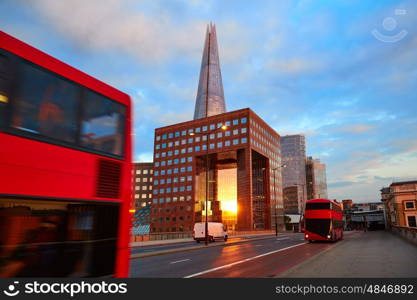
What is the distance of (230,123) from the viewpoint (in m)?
101

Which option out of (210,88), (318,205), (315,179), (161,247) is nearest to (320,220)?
(318,205)

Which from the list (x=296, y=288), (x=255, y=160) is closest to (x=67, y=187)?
(x=296, y=288)

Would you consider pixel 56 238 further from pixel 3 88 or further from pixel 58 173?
pixel 3 88

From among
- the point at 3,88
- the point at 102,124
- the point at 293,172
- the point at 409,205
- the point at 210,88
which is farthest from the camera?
the point at 293,172

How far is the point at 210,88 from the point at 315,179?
79.1 m

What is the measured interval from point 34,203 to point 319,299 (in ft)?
18.6

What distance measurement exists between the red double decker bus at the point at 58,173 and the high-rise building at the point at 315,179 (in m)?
170

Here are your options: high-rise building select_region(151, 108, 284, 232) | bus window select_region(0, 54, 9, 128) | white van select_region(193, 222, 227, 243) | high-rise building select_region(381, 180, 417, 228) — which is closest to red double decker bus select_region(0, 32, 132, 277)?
bus window select_region(0, 54, 9, 128)

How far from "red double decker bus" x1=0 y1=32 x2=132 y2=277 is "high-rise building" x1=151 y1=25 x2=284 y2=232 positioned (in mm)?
86354

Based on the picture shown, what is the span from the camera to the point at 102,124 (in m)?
6.66

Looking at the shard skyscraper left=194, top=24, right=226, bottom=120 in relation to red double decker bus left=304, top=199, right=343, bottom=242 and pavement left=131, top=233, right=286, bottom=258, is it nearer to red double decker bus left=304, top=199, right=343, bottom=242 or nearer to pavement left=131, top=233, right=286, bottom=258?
pavement left=131, top=233, right=286, bottom=258

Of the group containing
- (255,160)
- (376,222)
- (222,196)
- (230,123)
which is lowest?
(376,222)

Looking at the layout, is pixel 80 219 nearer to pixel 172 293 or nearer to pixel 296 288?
pixel 172 293

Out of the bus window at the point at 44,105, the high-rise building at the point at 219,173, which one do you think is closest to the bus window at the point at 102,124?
the bus window at the point at 44,105
